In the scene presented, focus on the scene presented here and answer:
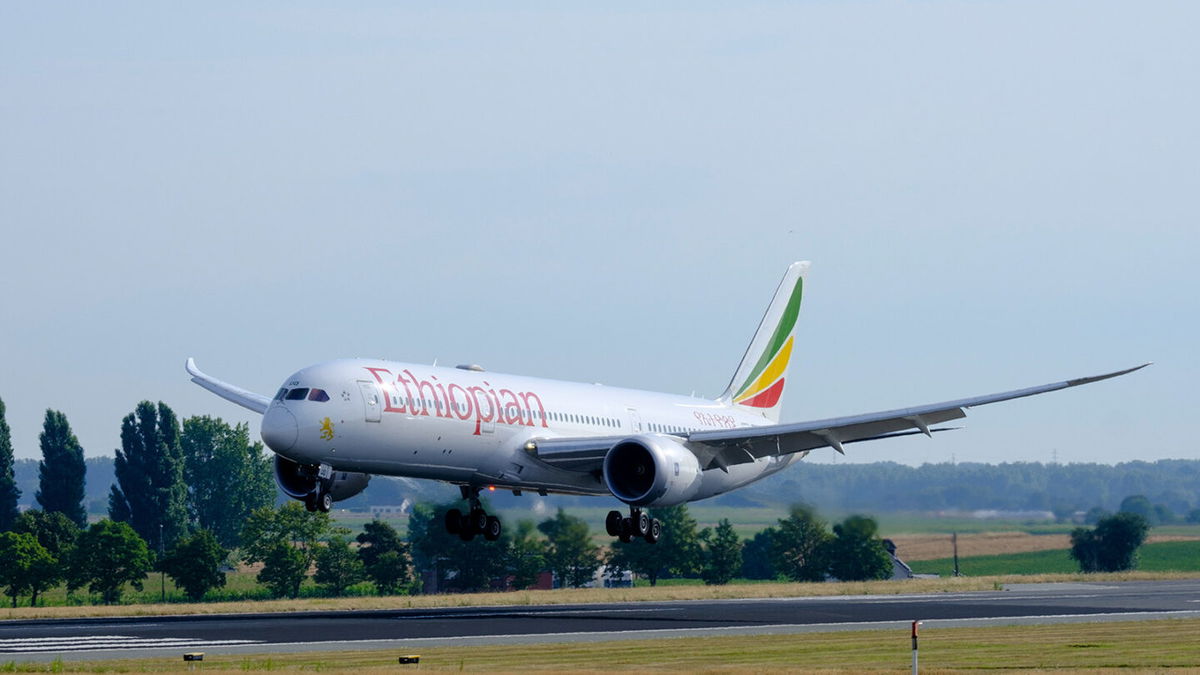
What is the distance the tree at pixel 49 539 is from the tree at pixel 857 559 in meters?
52.8

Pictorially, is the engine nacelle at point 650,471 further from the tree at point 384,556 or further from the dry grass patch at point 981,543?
the tree at point 384,556

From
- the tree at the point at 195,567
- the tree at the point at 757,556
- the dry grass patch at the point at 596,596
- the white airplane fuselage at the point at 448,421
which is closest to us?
the white airplane fuselage at the point at 448,421

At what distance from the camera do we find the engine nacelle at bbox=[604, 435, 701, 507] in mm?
59156

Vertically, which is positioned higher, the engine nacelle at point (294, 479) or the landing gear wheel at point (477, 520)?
the engine nacelle at point (294, 479)

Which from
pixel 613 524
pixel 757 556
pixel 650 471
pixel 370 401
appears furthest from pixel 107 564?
pixel 370 401

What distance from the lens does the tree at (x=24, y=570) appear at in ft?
373

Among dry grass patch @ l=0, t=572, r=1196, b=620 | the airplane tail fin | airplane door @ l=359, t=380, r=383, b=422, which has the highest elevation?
the airplane tail fin

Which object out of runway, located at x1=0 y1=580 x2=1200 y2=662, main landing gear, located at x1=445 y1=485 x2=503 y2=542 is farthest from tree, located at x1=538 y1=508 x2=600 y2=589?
main landing gear, located at x1=445 y1=485 x2=503 y2=542

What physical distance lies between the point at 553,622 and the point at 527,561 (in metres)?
44.0

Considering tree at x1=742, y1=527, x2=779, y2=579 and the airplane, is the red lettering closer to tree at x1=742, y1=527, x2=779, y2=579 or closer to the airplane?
the airplane

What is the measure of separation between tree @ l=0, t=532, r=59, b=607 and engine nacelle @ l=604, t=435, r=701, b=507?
2608 inches

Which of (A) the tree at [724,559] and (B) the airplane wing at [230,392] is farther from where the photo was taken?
(A) the tree at [724,559]

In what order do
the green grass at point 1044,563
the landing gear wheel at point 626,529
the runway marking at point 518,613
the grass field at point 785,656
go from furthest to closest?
the green grass at point 1044,563 < the landing gear wheel at point 626,529 < the runway marking at point 518,613 < the grass field at point 785,656

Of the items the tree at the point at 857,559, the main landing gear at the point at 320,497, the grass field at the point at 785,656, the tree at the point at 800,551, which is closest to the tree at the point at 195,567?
the tree at the point at 800,551
